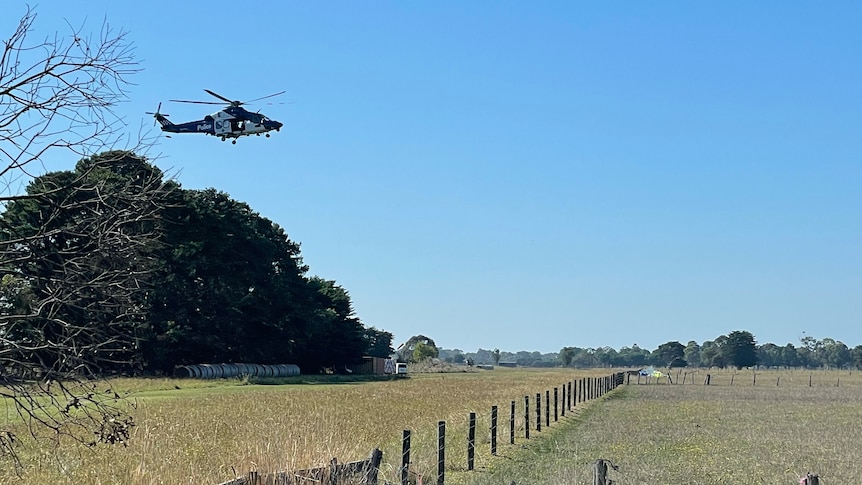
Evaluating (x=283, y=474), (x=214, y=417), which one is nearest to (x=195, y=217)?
(x=214, y=417)

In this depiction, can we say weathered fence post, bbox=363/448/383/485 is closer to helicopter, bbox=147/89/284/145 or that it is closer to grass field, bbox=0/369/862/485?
grass field, bbox=0/369/862/485

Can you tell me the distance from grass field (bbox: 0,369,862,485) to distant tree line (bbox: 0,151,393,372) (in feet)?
5.15

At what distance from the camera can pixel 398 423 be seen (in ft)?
74.3

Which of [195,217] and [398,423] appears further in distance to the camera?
[195,217]

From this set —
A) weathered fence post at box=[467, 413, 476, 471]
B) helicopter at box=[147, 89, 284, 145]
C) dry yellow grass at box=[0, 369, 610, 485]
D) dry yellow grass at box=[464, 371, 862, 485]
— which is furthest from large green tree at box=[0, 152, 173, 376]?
helicopter at box=[147, 89, 284, 145]

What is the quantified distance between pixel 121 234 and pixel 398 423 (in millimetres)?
16402

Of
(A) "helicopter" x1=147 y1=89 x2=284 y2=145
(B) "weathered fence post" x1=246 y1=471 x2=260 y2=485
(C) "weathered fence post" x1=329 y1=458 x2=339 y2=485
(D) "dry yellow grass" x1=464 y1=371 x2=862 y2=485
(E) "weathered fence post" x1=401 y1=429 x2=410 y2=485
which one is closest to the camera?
(B) "weathered fence post" x1=246 y1=471 x2=260 y2=485

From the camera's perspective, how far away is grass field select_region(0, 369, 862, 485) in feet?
33.5

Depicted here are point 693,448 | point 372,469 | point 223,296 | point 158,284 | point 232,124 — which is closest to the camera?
point 372,469

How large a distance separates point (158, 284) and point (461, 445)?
699 centimetres

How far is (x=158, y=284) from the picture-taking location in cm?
1602

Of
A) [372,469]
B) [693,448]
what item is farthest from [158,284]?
[693,448]

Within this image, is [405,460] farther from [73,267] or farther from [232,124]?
[232,124]

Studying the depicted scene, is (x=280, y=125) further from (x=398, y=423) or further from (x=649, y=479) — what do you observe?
(x=649, y=479)
